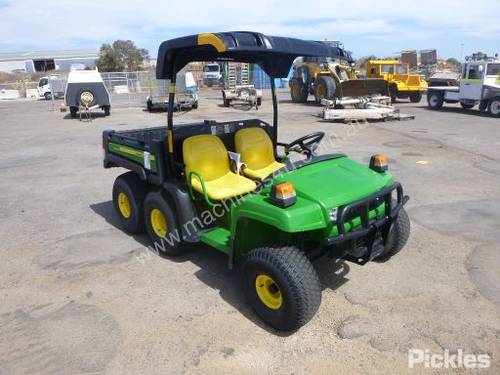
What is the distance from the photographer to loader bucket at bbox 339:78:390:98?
1630 centimetres

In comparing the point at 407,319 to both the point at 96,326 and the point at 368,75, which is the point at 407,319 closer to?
the point at 96,326

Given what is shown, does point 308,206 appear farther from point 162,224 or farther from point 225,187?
point 162,224

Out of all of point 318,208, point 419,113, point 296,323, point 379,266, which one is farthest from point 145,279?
point 419,113

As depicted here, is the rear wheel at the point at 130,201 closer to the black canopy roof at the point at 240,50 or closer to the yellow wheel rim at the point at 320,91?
the black canopy roof at the point at 240,50

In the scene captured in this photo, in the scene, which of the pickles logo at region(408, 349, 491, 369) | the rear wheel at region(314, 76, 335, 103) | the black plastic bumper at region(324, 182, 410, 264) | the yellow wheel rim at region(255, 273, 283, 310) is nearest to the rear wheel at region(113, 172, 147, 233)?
the yellow wheel rim at region(255, 273, 283, 310)

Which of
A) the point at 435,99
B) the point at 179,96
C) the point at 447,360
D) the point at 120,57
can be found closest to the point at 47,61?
the point at 120,57

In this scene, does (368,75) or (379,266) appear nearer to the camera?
(379,266)

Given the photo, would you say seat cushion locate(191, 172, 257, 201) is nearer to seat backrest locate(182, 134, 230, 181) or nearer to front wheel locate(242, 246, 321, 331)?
seat backrest locate(182, 134, 230, 181)

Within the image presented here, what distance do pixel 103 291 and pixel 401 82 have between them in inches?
739

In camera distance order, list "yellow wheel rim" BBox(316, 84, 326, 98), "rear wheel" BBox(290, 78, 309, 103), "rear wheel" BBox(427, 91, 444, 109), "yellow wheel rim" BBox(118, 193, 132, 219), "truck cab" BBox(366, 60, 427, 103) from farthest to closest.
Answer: "rear wheel" BBox(290, 78, 309, 103), "truck cab" BBox(366, 60, 427, 103), "yellow wheel rim" BBox(316, 84, 326, 98), "rear wheel" BBox(427, 91, 444, 109), "yellow wheel rim" BBox(118, 193, 132, 219)

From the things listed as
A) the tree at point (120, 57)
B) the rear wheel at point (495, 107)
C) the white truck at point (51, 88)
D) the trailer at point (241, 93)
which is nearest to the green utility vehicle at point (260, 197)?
the rear wheel at point (495, 107)

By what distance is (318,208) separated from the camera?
2930 millimetres

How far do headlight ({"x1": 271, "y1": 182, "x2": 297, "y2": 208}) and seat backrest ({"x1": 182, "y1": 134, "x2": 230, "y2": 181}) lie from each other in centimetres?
122

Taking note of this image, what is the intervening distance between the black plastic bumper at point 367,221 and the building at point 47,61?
198 feet
